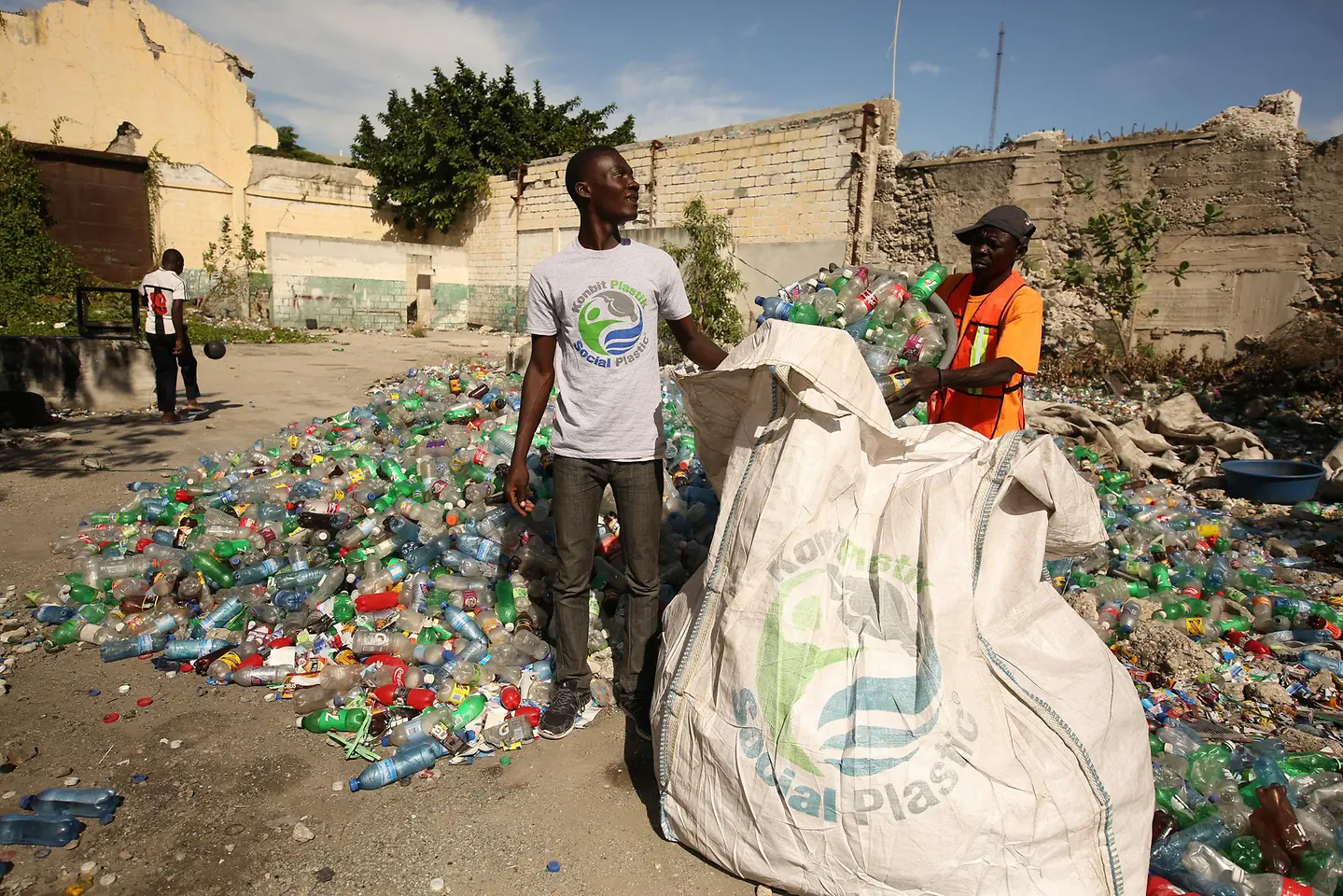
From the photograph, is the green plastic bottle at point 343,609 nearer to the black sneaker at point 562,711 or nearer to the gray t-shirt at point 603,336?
the black sneaker at point 562,711

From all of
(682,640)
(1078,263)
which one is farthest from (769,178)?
(682,640)

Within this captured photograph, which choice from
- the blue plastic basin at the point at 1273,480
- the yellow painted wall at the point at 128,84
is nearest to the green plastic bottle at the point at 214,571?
the blue plastic basin at the point at 1273,480

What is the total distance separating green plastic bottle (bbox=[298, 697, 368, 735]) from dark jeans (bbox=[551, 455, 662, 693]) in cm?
76

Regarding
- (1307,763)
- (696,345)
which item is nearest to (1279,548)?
(1307,763)

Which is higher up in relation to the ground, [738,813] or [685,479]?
[685,479]

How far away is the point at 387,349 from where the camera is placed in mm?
14930

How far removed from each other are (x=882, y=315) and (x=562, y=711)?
1874 millimetres

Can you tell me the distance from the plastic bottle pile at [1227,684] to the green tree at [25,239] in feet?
68.8

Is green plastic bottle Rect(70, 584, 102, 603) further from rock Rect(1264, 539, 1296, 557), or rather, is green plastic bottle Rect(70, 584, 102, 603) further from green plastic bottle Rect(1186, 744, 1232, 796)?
rock Rect(1264, 539, 1296, 557)

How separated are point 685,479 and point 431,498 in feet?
5.13

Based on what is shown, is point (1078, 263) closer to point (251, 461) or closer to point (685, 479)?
point (685, 479)

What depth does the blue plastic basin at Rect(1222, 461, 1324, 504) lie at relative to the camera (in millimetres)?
5371

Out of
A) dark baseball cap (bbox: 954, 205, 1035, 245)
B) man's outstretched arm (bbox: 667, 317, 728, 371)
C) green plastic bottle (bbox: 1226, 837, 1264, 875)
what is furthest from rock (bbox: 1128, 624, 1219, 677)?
man's outstretched arm (bbox: 667, 317, 728, 371)

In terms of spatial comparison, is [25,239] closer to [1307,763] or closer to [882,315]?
[882,315]
